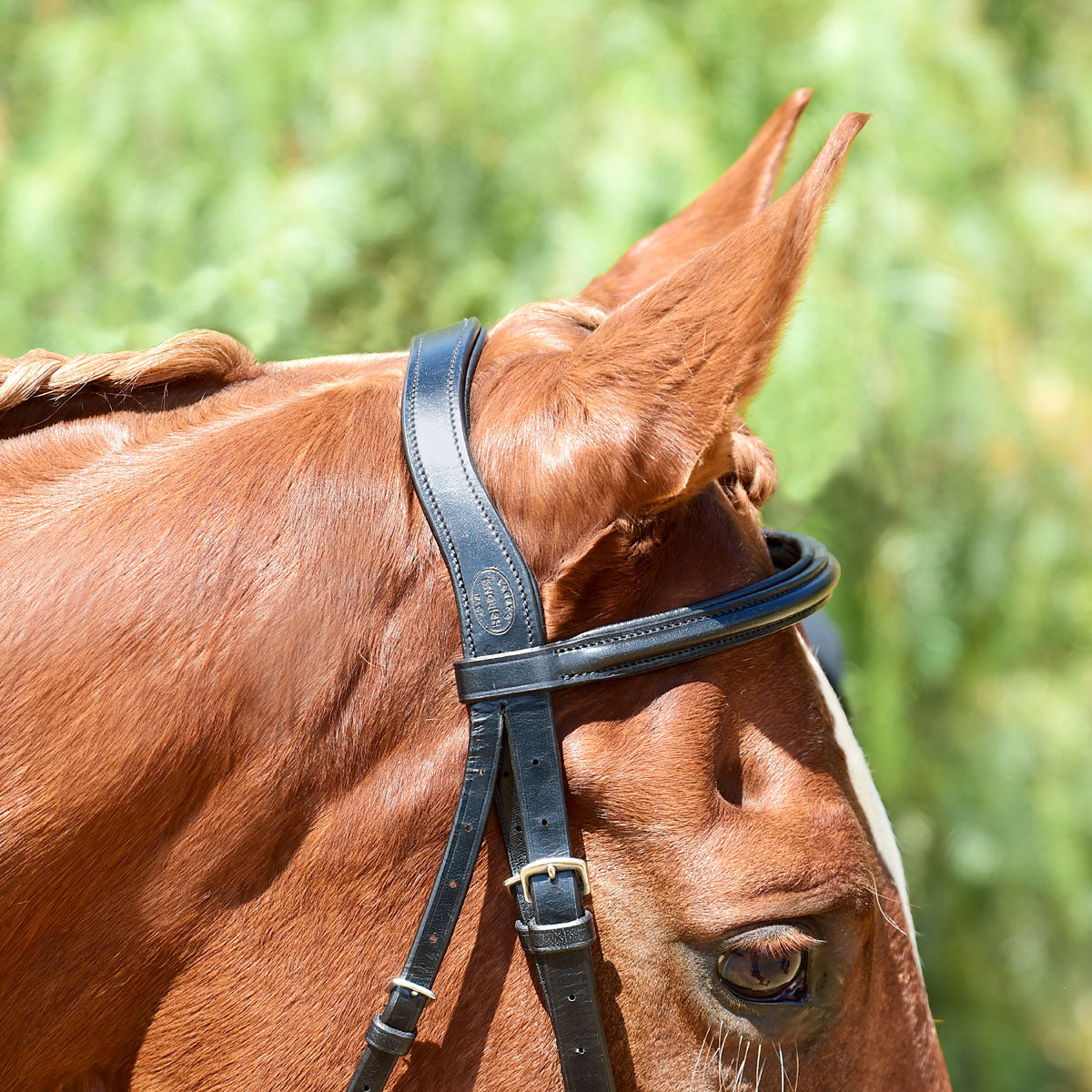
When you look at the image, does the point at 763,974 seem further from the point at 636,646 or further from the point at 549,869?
the point at 636,646

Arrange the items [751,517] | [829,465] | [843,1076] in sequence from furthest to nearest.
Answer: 1. [829,465]
2. [751,517]
3. [843,1076]

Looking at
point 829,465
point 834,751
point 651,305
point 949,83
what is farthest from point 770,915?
point 949,83

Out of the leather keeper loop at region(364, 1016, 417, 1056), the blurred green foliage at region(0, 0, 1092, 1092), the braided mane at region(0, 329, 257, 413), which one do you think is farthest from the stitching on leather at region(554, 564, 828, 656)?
the blurred green foliage at region(0, 0, 1092, 1092)

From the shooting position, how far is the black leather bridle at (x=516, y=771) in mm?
1069

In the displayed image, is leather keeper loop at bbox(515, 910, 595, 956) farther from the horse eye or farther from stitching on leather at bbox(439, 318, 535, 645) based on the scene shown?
stitching on leather at bbox(439, 318, 535, 645)

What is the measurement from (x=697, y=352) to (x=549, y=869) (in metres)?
0.51

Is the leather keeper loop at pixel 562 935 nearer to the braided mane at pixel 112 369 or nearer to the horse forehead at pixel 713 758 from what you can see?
the horse forehead at pixel 713 758

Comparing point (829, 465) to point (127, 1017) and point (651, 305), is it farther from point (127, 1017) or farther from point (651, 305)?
point (127, 1017)

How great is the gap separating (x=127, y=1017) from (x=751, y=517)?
2.76ft

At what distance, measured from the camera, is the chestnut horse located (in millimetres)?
1049

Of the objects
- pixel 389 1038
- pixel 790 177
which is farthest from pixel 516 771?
pixel 790 177

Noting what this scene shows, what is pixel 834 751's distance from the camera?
3.91 feet

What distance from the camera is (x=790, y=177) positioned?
117 inches

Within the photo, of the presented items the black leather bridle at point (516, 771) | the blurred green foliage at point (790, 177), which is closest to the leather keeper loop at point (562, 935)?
the black leather bridle at point (516, 771)
